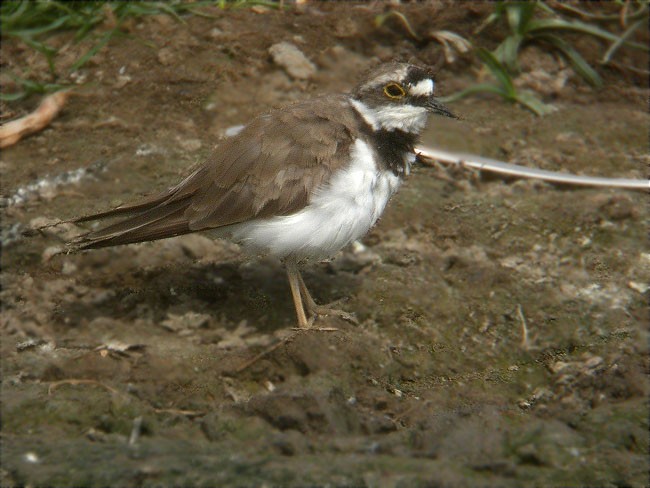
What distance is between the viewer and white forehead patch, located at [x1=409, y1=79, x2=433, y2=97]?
15.9ft

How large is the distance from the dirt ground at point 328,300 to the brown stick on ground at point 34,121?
9cm

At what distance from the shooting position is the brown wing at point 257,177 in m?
4.54

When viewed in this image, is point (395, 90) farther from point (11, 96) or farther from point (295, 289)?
point (11, 96)

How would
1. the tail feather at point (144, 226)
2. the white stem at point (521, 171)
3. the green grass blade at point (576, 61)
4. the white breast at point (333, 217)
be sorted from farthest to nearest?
1. the green grass blade at point (576, 61)
2. the white stem at point (521, 171)
3. the tail feather at point (144, 226)
4. the white breast at point (333, 217)

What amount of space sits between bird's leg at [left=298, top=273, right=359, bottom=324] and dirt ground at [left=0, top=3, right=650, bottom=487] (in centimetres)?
8

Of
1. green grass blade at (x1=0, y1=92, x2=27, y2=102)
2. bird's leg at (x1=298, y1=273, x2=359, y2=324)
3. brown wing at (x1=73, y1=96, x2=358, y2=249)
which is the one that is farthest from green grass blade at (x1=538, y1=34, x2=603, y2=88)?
green grass blade at (x1=0, y1=92, x2=27, y2=102)

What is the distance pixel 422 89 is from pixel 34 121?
3.32m

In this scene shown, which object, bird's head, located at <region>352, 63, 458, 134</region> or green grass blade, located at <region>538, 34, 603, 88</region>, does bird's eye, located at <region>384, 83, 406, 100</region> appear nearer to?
bird's head, located at <region>352, 63, 458, 134</region>

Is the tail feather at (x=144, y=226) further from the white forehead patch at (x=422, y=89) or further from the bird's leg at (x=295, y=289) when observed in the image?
the white forehead patch at (x=422, y=89)

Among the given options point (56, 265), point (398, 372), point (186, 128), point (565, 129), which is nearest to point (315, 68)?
point (186, 128)

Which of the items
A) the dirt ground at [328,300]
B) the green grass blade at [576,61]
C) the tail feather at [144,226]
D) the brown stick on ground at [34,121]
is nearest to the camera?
the dirt ground at [328,300]

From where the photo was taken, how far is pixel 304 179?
178 inches

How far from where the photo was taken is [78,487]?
9.93 feet

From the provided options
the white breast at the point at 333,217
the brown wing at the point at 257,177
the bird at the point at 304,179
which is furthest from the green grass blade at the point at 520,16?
the white breast at the point at 333,217
